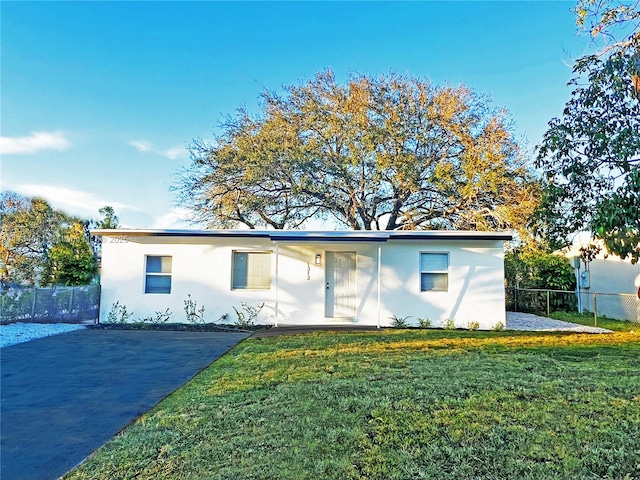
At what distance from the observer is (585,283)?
53.3ft

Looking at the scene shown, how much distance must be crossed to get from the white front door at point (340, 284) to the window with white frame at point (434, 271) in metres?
1.93

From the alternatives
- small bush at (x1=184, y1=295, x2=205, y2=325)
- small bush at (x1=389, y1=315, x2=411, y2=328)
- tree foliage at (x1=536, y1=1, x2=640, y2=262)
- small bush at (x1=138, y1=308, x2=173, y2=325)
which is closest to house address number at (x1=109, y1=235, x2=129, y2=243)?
small bush at (x1=138, y1=308, x2=173, y2=325)

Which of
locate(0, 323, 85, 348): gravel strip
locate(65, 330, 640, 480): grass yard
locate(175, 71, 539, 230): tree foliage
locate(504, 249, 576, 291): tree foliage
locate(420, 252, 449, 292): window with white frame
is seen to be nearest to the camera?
locate(65, 330, 640, 480): grass yard

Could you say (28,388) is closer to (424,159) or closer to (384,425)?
(384,425)

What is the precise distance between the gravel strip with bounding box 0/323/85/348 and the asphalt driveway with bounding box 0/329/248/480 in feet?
1.47

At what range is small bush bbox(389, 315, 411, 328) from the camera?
37.2 ft

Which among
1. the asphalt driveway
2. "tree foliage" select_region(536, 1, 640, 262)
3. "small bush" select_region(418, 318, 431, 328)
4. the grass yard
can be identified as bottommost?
the asphalt driveway

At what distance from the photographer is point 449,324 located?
11.4 meters

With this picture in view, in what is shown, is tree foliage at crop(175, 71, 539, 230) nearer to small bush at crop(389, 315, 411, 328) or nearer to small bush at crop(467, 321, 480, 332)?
small bush at crop(467, 321, 480, 332)

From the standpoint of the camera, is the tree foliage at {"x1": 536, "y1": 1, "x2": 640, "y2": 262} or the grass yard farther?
the tree foliage at {"x1": 536, "y1": 1, "x2": 640, "y2": 262}

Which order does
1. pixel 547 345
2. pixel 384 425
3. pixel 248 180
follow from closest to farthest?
pixel 384 425
pixel 547 345
pixel 248 180

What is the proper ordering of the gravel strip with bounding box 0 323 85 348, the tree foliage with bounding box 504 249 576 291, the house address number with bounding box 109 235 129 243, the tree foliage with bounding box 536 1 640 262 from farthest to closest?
the tree foliage with bounding box 504 249 576 291 < the house address number with bounding box 109 235 129 243 < the gravel strip with bounding box 0 323 85 348 < the tree foliage with bounding box 536 1 640 262

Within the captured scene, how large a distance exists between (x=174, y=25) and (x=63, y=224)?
14.0 meters

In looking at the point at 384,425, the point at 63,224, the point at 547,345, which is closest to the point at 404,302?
the point at 547,345
